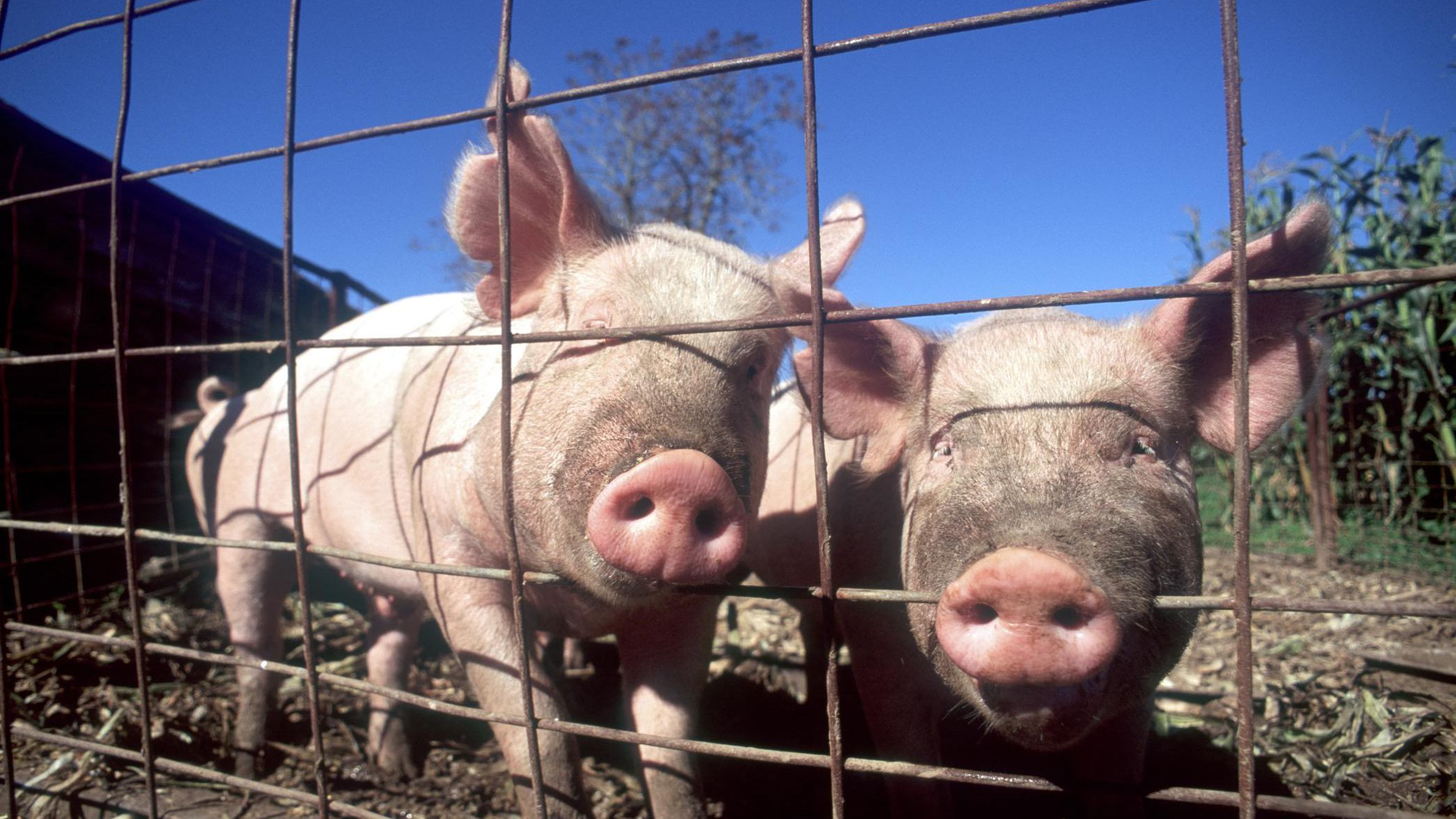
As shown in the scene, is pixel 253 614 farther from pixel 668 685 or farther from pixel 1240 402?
pixel 1240 402

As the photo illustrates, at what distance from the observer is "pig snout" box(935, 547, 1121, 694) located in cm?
122

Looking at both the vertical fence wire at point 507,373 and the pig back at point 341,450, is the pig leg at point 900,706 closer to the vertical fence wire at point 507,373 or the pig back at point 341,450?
the vertical fence wire at point 507,373

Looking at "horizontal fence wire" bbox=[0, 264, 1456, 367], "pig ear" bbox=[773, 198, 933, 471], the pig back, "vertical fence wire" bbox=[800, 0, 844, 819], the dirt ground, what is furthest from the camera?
the pig back

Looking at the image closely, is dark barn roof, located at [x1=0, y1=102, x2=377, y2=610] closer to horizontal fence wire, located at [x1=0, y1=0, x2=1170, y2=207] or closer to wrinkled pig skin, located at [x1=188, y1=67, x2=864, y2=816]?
wrinkled pig skin, located at [x1=188, y1=67, x2=864, y2=816]

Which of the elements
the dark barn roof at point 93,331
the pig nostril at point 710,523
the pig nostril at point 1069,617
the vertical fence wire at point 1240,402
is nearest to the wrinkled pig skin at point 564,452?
the pig nostril at point 710,523

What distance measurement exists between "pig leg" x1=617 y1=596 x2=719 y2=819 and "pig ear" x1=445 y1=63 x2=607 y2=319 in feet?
3.35

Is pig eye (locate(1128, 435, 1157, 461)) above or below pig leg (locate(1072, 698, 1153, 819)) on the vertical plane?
above

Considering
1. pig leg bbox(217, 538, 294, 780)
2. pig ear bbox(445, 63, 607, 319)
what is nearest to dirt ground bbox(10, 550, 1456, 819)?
pig leg bbox(217, 538, 294, 780)

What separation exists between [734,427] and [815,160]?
29.1 inches

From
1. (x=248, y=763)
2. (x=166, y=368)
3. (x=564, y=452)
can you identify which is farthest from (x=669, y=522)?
(x=166, y=368)

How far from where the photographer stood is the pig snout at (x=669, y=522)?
4.85ft

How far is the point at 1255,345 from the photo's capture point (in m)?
1.78

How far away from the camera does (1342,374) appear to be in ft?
21.2

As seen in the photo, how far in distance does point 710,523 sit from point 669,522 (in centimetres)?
9
